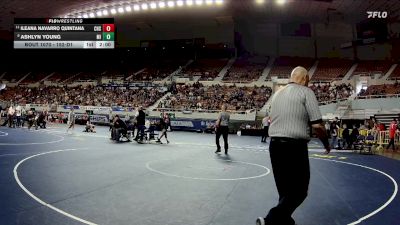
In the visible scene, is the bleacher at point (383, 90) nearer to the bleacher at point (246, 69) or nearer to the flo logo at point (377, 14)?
the flo logo at point (377, 14)

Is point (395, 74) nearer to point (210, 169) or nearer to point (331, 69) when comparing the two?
point (331, 69)

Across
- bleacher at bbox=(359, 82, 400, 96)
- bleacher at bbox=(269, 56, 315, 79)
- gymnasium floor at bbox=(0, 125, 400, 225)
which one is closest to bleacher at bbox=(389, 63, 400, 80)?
bleacher at bbox=(359, 82, 400, 96)

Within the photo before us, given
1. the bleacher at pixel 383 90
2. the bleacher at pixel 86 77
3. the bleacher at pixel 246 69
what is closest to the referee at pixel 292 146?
the bleacher at pixel 383 90

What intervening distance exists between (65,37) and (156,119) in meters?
16.1

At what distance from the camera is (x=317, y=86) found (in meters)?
35.0

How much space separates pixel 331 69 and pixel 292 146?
38.8 metres

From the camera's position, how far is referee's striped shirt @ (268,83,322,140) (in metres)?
3.60

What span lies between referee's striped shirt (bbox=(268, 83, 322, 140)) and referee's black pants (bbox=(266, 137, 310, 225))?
0.31ft

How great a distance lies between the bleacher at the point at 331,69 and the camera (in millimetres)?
37250

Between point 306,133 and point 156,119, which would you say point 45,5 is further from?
point 306,133
